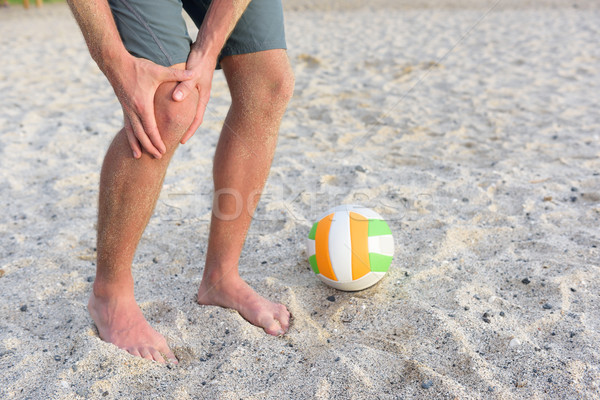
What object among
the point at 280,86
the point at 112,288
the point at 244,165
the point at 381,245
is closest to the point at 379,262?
the point at 381,245

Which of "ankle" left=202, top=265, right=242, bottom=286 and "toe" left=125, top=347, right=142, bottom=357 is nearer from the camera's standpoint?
"toe" left=125, top=347, right=142, bottom=357

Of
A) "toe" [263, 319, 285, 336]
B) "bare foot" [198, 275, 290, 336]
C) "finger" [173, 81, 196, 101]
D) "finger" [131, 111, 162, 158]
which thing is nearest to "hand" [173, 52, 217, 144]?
"finger" [173, 81, 196, 101]

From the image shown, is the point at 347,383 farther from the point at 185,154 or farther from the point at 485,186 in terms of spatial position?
the point at 185,154

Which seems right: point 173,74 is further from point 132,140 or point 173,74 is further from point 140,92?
point 132,140

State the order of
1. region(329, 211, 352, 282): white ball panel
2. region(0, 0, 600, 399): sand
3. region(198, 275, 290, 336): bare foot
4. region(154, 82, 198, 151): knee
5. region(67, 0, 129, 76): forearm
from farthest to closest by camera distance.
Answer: region(329, 211, 352, 282): white ball panel < region(198, 275, 290, 336): bare foot < region(0, 0, 600, 399): sand < region(154, 82, 198, 151): knee < region(67, 0, 129, 76): forearm

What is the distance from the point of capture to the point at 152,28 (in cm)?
148

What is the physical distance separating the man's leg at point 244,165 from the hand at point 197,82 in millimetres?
238

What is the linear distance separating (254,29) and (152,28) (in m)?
0.42

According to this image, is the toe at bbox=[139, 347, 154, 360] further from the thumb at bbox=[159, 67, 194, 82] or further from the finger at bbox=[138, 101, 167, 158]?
the thumb at bbox=[159, 67, 194, 82]

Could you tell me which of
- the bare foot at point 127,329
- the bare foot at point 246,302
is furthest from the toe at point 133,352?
the bare foot at point 246,302

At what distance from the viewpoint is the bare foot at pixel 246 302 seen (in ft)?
6.42

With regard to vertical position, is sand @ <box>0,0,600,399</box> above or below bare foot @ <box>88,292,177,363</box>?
below

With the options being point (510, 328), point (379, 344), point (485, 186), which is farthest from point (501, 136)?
point (379, 344)

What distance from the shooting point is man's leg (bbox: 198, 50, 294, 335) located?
1836 mm
